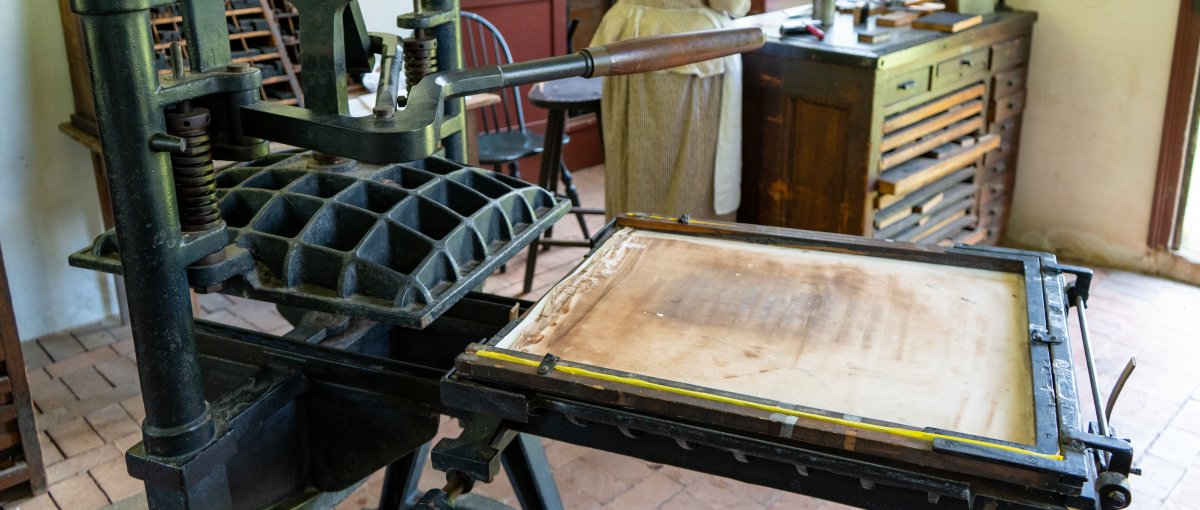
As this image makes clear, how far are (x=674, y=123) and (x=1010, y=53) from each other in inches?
59.1

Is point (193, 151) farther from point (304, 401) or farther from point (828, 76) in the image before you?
point (828, 76)

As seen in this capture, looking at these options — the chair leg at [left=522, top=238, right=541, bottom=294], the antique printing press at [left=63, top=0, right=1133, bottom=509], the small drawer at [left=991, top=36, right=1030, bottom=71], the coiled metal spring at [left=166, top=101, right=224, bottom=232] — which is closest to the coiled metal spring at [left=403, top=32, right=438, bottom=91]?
the antique printing press at [left=63, top=0, right=1133, bottom=509]

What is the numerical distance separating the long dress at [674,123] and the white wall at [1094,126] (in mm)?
1520

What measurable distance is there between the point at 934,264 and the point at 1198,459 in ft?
Result: 5.63

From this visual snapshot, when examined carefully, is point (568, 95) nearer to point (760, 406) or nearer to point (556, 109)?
point (556, 109)

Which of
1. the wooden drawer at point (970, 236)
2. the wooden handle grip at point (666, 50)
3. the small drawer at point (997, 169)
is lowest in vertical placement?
the wooden drawer at point (970, 236)

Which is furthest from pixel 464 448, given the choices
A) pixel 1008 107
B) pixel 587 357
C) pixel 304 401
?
pixel 1008 107

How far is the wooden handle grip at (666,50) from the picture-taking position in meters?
1.46

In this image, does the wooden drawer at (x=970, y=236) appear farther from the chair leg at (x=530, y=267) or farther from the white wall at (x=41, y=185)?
the white wall at (x=41, y=185)

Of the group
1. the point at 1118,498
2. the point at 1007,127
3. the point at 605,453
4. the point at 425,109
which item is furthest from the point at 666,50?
the point at 1007,127

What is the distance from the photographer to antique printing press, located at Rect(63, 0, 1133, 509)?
121cm

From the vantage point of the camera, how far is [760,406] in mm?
1278

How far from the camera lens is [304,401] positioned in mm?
1612

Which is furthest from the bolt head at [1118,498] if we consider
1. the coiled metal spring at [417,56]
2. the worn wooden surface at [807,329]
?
the coiled metal spring at [417,56]
